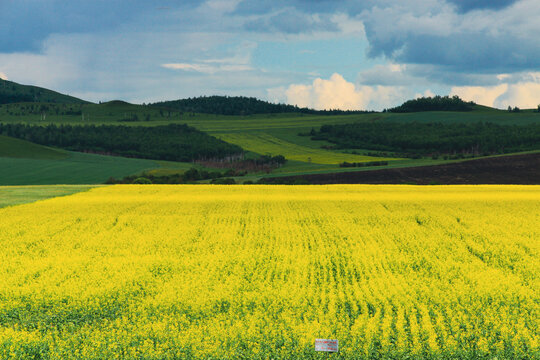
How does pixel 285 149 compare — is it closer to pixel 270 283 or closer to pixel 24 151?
pixel 24 151

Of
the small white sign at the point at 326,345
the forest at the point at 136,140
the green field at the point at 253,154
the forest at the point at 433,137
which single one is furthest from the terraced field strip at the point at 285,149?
the small white sign at the point at 326,345

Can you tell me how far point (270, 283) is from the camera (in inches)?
704

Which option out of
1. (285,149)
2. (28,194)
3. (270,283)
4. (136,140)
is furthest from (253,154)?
(270,283)

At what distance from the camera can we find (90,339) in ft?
45.6

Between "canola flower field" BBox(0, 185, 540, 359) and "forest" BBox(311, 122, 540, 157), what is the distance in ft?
274

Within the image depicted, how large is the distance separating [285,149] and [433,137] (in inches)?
1531

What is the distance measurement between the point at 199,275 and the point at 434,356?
892 cm

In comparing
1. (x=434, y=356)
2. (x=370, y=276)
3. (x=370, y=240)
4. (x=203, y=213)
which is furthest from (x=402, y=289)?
(x=203, y=213)

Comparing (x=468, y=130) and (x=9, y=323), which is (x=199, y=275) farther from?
(x=468, y=130)

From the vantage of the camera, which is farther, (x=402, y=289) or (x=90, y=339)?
(x=402, y=289)

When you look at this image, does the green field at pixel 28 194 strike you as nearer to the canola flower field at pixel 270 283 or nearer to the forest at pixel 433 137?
the canola flower field at pixel 270 283

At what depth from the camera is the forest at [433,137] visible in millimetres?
115500

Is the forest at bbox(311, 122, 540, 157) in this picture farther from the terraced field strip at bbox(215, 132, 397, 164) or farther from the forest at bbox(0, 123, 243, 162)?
the forest at bbox(0, 123, 243, 162)

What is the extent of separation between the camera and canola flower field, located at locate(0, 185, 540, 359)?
44.8ft
